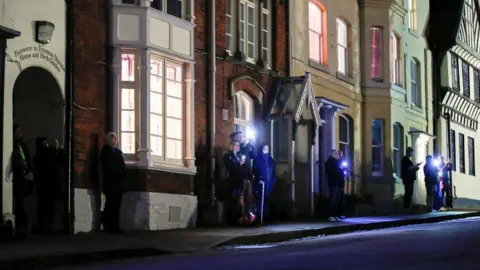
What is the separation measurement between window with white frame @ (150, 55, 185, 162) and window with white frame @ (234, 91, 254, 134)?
2.99 metres

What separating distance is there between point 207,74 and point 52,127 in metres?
5.04

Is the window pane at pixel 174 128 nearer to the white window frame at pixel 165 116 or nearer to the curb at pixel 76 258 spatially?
the white window frame at pixel 165 116

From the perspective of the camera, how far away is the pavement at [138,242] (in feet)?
45.7

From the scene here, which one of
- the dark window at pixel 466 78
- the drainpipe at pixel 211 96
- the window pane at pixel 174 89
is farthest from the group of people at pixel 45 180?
the dark window at pixel 466 78

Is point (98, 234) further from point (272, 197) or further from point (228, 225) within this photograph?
point (272, 197)

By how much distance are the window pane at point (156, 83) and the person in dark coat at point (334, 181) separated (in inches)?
216

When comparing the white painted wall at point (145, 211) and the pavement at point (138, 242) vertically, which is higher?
the white painted wall at point (145, 211)

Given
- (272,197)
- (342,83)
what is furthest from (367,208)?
(272,197)

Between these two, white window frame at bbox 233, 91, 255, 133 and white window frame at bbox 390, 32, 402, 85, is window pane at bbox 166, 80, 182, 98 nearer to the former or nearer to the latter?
white window frame at bbox 233, 91, 255, 133

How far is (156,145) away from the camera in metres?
21.0

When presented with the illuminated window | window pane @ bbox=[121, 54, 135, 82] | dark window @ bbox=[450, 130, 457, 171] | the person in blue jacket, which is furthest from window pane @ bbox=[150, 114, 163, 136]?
dark window @ bbox=[450, 130, 457, 171]

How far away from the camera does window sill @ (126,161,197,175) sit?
20328 mm

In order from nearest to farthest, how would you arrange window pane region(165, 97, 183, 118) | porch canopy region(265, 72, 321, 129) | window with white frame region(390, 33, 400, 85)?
window pane region(165, 97, 183, 118) → porch canopy region(265, 72, 321, 129) → window with white frame region(390, 33, 400, 85)

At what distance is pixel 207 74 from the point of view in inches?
906
